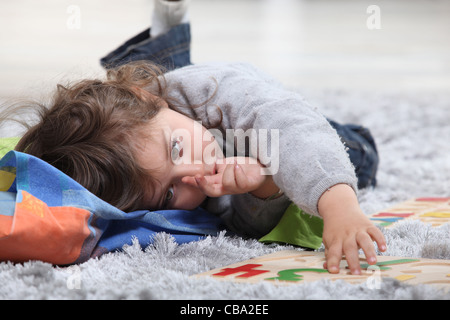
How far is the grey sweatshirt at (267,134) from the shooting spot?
2.21 feet

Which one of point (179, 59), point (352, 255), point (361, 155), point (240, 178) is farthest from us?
point (179, 59)

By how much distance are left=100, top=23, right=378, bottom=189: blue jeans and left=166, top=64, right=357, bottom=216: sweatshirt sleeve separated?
0.33 m

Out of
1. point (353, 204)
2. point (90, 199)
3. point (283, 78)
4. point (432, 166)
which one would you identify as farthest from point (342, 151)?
point (283, 78)

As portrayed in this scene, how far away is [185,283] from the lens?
534mm

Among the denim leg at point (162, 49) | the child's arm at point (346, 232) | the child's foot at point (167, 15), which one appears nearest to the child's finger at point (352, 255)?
the child's arm at point (346, 232)

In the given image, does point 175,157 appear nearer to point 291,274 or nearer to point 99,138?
point 99,138

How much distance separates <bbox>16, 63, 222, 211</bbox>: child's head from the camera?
71 centimetres

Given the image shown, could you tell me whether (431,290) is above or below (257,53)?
below

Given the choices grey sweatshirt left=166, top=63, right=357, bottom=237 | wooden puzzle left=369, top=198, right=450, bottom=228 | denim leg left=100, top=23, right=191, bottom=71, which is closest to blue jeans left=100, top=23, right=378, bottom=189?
denim leg left=100, top=23, right=191, bottom=71

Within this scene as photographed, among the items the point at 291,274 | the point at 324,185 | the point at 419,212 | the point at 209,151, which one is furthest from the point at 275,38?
the point at 291,274

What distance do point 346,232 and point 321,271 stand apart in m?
0.05

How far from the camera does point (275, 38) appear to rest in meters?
2.95
